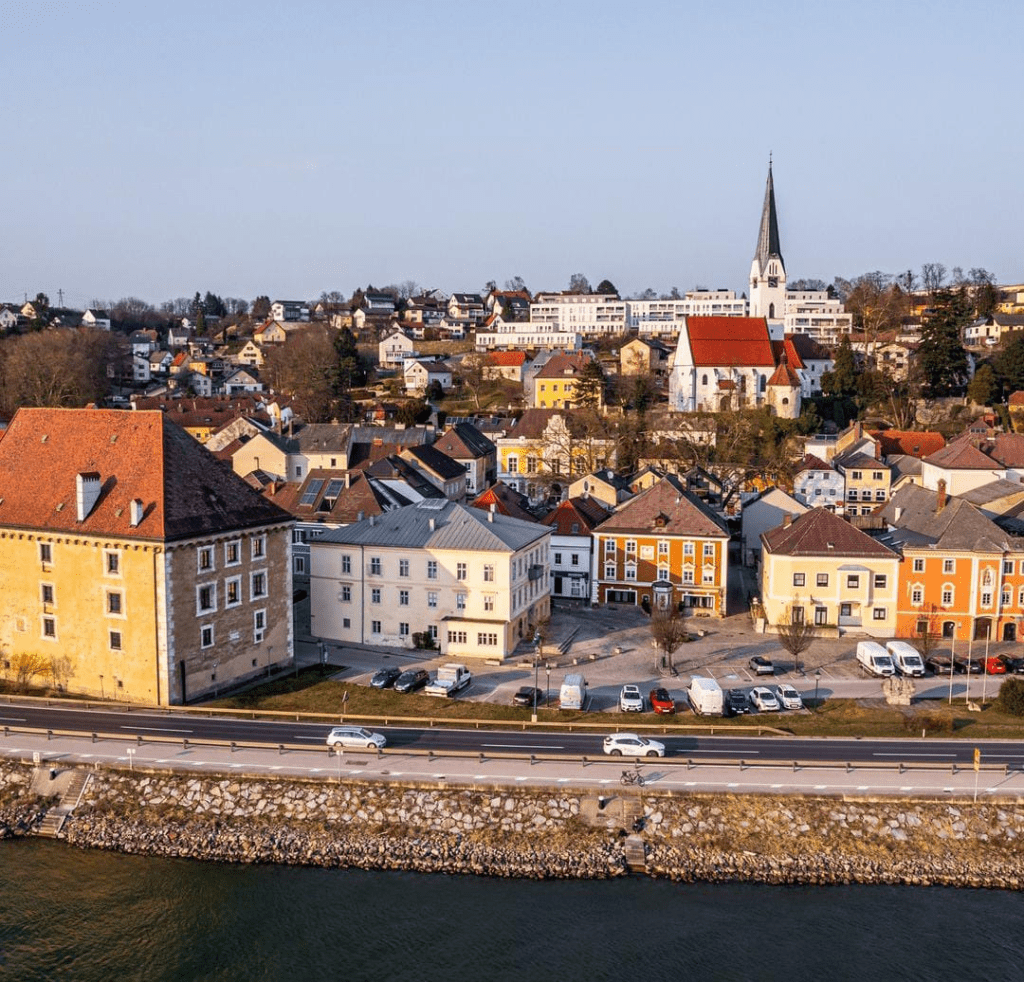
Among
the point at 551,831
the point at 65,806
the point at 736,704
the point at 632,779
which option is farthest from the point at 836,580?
the point at 65,806

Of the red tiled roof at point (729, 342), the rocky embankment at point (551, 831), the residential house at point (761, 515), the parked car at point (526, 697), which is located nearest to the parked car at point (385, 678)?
the parked car at point (526, 697)

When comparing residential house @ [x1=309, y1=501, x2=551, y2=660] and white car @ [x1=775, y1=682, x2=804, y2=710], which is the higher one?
residential house @ [x1=309, y1=501, x2=551, y2=660]

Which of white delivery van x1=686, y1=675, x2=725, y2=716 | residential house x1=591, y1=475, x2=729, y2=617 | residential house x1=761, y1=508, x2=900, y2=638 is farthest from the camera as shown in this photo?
residential house x1=591, y1=475, x2=729, y2=617

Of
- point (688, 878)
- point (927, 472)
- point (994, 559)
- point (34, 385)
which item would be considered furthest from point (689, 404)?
point (688, 878)

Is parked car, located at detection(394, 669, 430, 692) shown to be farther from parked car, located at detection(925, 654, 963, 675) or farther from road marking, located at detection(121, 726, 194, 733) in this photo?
parked car, located at detection(925, 654, 963, 675)

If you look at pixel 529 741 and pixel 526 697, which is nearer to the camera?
pixel 529 741

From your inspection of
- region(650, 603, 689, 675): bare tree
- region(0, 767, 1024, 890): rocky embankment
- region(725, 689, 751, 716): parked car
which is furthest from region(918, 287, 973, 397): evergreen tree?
region(0, 767, 1024, 890): rocky embankment

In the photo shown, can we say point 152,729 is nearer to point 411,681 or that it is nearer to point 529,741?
point 411,681

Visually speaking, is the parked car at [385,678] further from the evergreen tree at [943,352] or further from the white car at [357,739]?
the evergreen tree at [943,352]
